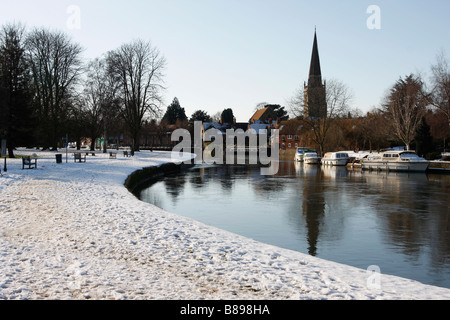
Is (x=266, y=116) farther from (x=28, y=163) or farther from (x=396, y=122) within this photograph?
(x=28, y=163)

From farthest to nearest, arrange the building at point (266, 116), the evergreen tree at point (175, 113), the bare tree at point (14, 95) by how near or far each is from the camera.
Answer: the evergreen tree at point (175, 113) → the building at point (266, 116) → the bare tree at point (14, 95)

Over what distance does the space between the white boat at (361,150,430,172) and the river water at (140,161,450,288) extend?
478 inches

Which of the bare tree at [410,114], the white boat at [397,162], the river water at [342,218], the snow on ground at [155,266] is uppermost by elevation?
the bare tree at [410,114]

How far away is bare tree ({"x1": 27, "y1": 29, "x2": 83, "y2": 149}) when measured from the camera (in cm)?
5112

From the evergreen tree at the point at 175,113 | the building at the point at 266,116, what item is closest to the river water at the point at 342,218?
the building at the point at 266,116

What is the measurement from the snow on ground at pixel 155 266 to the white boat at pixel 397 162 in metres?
34.1

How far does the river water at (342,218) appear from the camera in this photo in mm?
10297

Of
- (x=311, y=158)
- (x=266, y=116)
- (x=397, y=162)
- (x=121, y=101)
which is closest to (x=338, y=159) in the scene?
(x=311, y=158)

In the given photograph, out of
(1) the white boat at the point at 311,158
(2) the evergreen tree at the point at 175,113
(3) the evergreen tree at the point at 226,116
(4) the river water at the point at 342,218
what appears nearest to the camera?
(4) the river water at the point at 342,218

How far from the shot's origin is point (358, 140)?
242ft

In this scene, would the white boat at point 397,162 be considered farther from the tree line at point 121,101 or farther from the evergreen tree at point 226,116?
the evergreen tree at point 226,116

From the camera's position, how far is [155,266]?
24.5 ft

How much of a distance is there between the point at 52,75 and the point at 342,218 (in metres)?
50.4

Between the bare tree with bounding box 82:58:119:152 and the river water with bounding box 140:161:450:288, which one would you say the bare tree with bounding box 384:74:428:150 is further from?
the bare tree with bounding box 82:58:119:152
